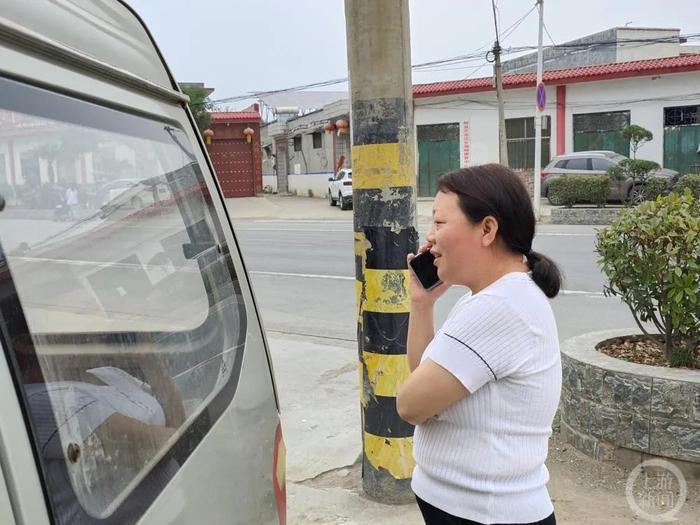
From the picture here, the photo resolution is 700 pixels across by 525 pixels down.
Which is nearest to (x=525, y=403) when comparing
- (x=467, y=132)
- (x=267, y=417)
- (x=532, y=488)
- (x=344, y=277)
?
(x=532, y=488)

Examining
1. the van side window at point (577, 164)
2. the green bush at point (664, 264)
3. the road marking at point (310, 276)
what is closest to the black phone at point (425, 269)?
the green bush at point (664, 264)

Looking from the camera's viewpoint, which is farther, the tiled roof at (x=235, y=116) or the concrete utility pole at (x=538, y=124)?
the tiled roof at (x=235, y=116)

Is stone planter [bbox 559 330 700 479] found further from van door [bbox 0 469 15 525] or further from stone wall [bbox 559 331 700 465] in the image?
van door [bbox 0 469 15 525]

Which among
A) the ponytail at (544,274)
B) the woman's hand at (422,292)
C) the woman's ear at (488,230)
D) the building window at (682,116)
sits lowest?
the woman's hand at (422,292)

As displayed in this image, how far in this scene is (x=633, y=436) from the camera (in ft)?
12.0

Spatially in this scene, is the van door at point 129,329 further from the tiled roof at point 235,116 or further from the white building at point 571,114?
the tiled roof at point 235,116

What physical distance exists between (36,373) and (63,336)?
0.51 feet

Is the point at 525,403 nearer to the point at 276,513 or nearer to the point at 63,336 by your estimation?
the point at 276,513

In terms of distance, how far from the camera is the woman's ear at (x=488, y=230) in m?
1.72

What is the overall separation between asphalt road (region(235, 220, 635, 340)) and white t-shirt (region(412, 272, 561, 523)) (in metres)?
3.36

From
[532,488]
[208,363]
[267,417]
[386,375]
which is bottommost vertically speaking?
[386,375]

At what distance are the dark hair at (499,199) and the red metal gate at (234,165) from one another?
34.0 m

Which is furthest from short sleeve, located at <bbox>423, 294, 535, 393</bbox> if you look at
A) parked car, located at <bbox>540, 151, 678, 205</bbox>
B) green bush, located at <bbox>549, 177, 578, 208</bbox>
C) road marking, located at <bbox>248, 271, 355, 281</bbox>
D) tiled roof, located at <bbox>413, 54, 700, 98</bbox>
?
tiled roof, located at <bbox>413, 54, 700, 98</bbox>

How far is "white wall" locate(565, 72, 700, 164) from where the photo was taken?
23328mm
